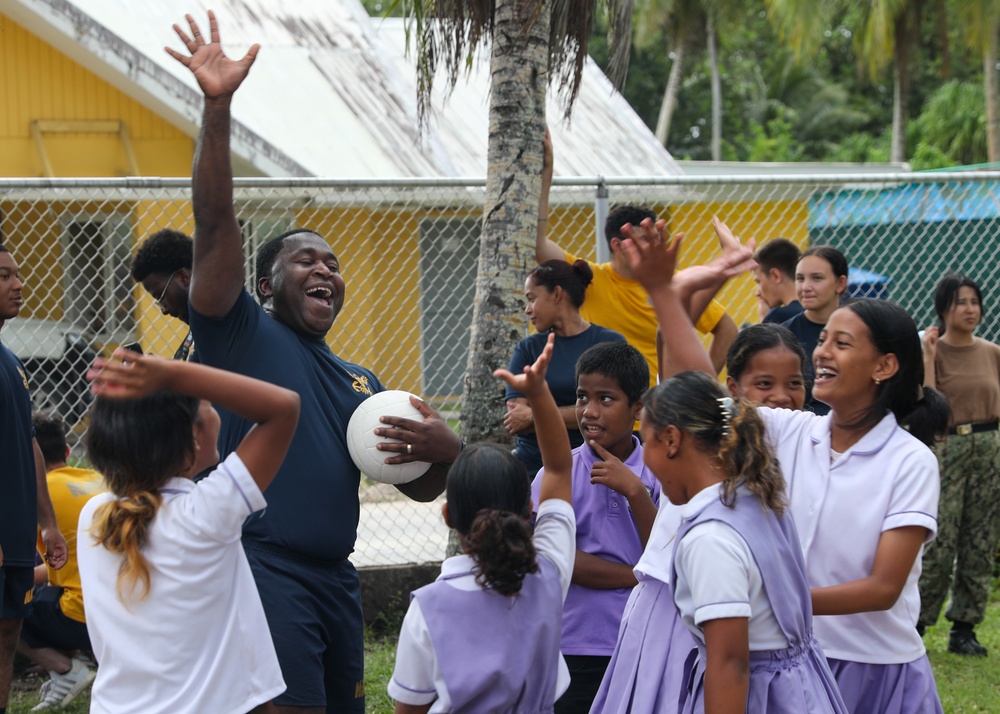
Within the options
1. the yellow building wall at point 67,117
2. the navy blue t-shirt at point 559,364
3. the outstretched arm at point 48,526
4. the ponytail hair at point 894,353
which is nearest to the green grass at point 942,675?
the outstretched arm at point 48,526

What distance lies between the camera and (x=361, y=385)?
147 inches

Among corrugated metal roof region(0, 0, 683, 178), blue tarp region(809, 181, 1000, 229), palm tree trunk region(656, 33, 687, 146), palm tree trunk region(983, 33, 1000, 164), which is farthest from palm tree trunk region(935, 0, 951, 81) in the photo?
blue tarp region(809, 181, 1000, 229)

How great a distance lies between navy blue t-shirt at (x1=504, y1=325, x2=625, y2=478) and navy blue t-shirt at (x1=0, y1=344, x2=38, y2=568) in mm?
2000

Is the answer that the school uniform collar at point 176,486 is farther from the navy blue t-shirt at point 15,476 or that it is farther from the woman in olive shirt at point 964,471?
the woman in olive shirt at point 964,471

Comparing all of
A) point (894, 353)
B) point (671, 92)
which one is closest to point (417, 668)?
point (894, 353)

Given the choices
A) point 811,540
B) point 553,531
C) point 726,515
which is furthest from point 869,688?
point 553,531

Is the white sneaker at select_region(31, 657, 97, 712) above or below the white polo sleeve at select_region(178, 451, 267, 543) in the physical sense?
below

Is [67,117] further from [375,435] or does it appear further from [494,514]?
[494,514]

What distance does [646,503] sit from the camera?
3.38 m

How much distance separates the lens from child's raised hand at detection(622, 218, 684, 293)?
3.00m

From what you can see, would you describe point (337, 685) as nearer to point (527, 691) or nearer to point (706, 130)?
point (527, 691)

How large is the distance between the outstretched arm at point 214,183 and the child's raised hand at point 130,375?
0.74m

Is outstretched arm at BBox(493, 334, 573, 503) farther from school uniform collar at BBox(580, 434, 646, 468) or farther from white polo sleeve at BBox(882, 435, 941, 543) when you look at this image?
white polo sleeve at BBox(882, 435, 941, 543)

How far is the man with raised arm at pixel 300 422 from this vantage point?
9.91 feet
